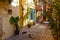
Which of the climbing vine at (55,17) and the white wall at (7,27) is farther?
the white wall at (7,27)

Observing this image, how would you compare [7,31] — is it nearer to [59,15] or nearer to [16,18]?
[16,18]

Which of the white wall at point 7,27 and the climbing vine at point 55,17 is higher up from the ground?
the climbing vine at point 55,17

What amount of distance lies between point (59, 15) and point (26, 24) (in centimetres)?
803

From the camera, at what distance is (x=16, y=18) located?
747 cm

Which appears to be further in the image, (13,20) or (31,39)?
(13,20)

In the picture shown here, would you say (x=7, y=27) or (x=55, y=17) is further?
(x=7, y=27)

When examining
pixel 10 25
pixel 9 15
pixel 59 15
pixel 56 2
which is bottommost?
pixel 10 25

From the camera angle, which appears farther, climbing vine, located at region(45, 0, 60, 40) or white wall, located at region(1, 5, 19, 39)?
white wall, located at region(1, 5, 19, 39)

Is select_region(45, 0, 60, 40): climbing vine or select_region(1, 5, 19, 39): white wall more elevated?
select_region(45, 0, 60, 40): climbing vine

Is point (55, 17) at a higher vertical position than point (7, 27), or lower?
higher

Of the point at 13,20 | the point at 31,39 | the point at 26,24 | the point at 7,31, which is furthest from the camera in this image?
the point at 26,24

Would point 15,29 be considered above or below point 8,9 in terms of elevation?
below

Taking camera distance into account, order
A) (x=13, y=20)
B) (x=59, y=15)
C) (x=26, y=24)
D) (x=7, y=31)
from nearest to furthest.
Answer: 1. (x=59, y=15)
2. (x=7, y=31)
3. (x=13, y=20)
4. (x=26, y=24)

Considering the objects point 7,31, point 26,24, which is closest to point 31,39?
point 7,31
